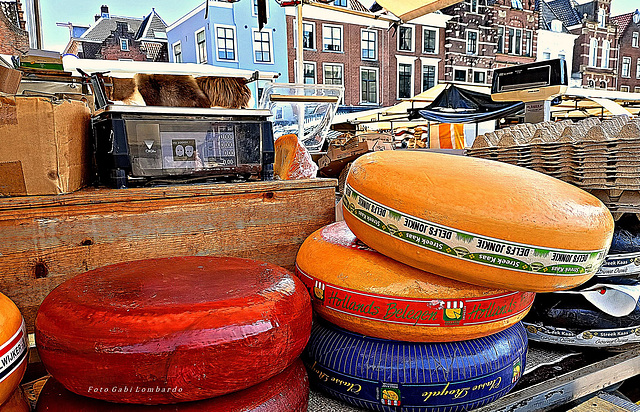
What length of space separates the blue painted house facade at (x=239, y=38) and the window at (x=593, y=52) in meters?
18.0

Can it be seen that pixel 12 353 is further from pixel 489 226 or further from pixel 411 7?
pixel 411 7

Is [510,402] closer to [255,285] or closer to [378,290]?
[378,290]

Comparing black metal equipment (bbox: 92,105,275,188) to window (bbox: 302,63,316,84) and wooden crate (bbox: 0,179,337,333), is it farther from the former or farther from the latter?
window (bbox: 302,63,316,84)

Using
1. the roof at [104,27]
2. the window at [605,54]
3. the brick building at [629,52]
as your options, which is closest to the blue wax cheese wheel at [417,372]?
the roof at [104,27]

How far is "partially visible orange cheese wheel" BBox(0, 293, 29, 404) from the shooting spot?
28.8 inches

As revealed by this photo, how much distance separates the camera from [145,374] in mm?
705

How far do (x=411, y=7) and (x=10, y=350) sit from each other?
494 cm

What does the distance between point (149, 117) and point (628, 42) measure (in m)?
31.5

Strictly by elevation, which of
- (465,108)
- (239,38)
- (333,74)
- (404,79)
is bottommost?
(465,108)

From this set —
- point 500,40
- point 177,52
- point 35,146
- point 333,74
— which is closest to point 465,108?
point 35,146

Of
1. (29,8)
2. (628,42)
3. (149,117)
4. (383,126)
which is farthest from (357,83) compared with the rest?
(628,42)

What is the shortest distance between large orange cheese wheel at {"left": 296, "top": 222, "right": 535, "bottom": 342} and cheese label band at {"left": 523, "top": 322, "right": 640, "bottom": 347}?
1.35 feet

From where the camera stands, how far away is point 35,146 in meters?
1.03

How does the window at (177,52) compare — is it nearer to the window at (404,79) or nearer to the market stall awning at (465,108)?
the window at (404,79)
